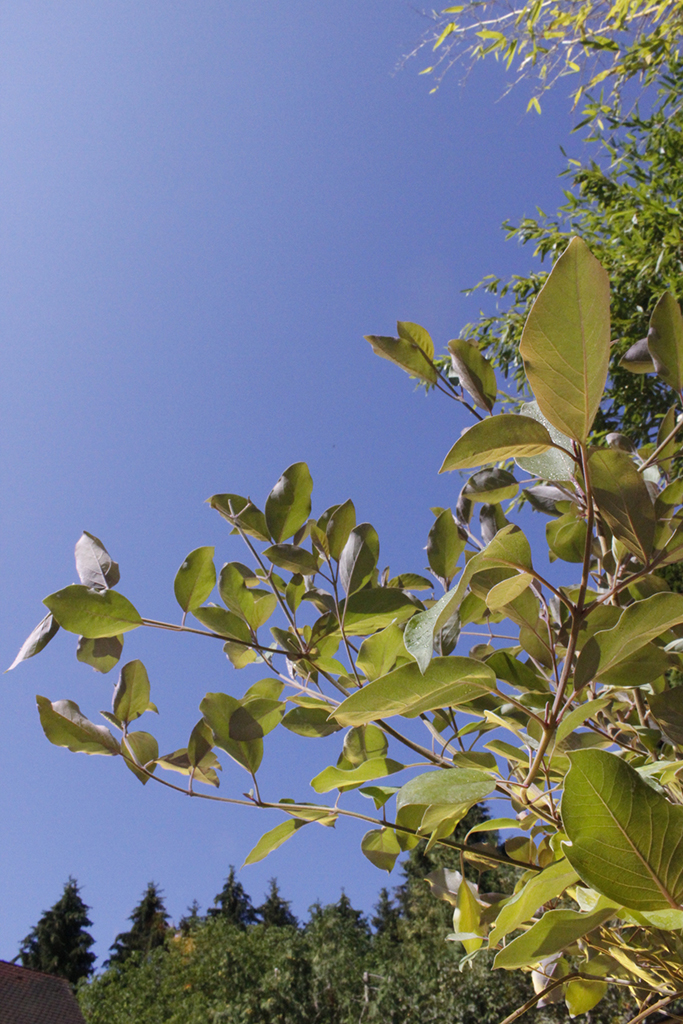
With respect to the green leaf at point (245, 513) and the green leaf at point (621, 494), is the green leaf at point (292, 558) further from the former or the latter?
→ the green leaf at point (621, 494)

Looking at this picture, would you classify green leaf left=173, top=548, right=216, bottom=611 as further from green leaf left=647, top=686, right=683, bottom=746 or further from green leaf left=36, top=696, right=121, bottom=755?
green leaf left=647, top=686, right=683, bottom=746

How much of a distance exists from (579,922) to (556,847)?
0.11m

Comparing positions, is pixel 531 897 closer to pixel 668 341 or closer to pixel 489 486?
pixel 489 486

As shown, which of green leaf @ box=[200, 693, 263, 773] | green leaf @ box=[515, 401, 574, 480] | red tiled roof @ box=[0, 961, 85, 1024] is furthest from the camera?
red tiled roof @ box=[0, 961, 85, 1024]

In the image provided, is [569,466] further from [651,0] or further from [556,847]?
[651,0]

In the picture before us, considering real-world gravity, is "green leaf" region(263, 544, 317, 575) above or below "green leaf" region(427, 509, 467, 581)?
above

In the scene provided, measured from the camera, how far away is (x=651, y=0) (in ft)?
12.0

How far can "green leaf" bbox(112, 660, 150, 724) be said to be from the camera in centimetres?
67

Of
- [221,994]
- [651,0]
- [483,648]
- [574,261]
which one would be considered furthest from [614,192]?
[221,994]

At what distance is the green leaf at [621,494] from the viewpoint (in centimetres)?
41

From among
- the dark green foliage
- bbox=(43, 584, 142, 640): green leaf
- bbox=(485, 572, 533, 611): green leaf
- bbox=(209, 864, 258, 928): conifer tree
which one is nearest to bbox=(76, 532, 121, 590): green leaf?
bbox=(43, 584, 142, 640): green leaf

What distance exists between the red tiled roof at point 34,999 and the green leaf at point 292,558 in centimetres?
1674

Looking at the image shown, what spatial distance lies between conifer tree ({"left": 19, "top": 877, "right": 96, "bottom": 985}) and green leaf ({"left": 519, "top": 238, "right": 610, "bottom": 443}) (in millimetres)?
29243

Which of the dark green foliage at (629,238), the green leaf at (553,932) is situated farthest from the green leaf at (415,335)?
the dark green foliage at (629,238)
